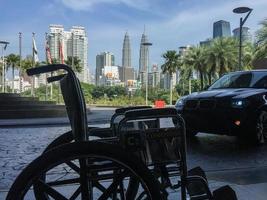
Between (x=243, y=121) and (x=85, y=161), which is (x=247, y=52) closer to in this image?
(x=243, y=121)

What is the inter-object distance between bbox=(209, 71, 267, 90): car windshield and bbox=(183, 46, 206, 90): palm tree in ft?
166

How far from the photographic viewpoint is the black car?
8.70 meters

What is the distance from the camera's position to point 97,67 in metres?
140

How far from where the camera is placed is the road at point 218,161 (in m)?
5.69

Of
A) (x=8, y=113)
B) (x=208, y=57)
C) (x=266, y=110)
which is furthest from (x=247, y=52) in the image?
(x=266, y=110)

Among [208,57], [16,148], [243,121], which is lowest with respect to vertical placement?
[16,148]

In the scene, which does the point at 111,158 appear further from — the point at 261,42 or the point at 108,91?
the point at 108,91

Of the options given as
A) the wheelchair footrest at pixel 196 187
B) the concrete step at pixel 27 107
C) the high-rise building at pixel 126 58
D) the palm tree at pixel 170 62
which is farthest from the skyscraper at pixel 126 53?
the wheelchair footrest at pixel 196 187

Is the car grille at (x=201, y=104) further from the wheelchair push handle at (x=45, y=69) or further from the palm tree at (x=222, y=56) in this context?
the palm tree at (x=222, y=56)

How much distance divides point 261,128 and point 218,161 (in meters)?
1.71

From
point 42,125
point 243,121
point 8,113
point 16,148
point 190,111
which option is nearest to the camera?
point 243,121

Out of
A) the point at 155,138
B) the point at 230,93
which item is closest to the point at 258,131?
the point at 230,93

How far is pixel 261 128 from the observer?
9.02m

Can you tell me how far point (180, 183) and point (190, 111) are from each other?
618 centimetres
